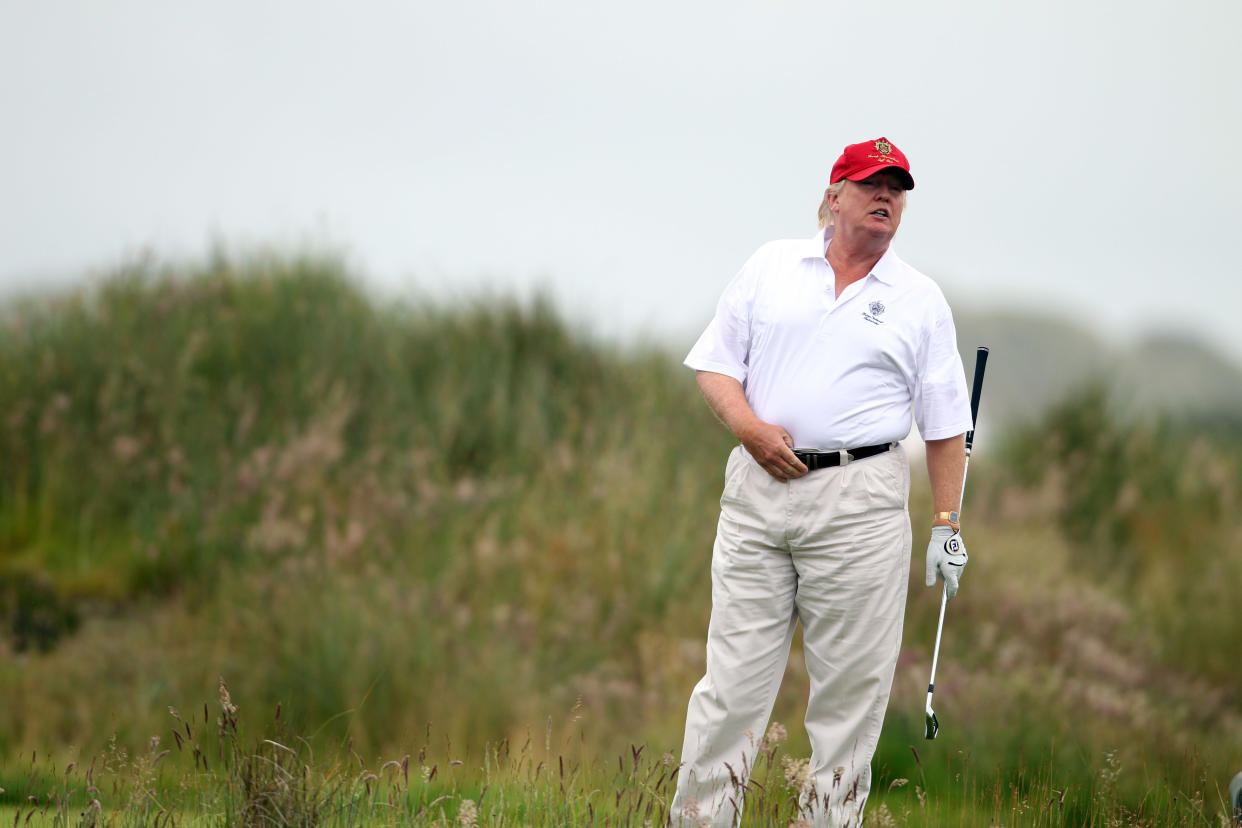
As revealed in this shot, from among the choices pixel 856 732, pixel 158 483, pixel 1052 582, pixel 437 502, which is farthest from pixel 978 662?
pixel 158 483

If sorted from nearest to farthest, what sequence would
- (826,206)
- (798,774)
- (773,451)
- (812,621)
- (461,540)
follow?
(798,774) < (773,451) < (812,621) < (826,206) < (461,540)

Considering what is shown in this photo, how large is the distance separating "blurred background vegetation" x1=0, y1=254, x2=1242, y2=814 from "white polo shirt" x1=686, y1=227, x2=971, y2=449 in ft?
7.81

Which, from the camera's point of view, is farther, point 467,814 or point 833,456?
point 833,456

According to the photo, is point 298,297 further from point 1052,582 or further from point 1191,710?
point 1191,710

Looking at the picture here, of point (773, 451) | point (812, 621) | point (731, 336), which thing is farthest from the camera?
point (731, 336)

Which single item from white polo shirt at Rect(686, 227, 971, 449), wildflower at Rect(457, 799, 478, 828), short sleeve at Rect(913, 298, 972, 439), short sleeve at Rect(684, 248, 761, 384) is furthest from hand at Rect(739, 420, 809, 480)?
wildflower at Rect(457, 799, 478, 828)

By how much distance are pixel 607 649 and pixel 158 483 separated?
440cm

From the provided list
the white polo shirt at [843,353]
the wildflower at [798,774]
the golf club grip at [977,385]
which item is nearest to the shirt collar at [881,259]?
the white polo shirt at [843,353]

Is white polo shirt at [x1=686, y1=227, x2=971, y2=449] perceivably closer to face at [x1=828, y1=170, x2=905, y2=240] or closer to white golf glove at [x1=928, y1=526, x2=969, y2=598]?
face at [x1=828, y1=170, x2=905, y2=240]

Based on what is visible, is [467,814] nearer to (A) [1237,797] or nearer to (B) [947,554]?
(B) [947,554]

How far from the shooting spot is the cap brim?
395 centimetres

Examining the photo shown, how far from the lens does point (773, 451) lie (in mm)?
3953

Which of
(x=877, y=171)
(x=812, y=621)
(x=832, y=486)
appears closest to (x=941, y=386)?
(x=832, y=486)

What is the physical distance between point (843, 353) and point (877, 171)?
615 mm
